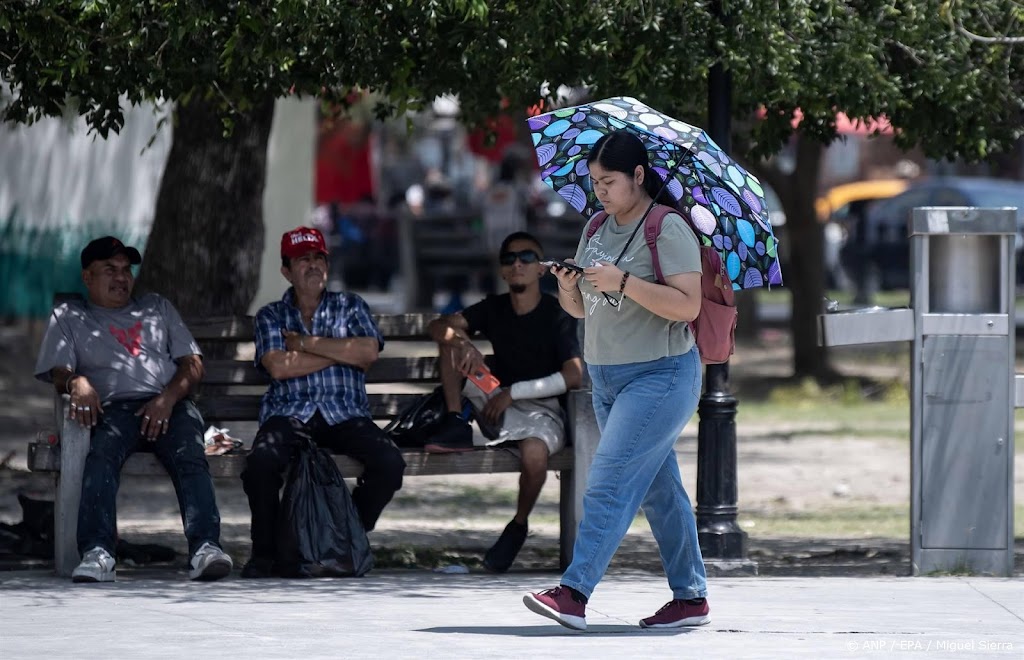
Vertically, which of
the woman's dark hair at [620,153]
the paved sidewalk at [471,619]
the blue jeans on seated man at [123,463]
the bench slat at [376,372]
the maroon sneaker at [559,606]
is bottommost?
the paved sidewalk at [471,619]

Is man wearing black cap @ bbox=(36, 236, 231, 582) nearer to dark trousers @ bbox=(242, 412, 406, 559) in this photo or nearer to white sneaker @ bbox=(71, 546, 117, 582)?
white sneaker @ bbox=(71, 546, 117, 582)

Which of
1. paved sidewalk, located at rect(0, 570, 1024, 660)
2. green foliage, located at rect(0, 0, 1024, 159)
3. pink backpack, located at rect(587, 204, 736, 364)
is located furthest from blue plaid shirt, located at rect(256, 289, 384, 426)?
pink backpack, located at rect(587, 204, 736, 364)

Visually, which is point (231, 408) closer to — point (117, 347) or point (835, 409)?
point (117, 347)

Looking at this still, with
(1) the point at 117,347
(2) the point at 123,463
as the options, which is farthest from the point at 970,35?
(2) the point at 123,463

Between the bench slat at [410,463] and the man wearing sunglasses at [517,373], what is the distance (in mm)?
49

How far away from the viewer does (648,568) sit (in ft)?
25.6

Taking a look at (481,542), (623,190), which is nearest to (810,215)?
(481,542)

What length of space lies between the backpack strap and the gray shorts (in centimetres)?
197

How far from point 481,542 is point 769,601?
2.45 meters

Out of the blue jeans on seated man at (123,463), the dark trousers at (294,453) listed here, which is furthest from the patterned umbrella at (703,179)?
the blue jeans on seated man at (123,463)

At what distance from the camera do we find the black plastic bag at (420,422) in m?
7.50

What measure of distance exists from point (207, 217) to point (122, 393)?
248 centimetres

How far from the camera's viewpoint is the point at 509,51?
6887 millimetres

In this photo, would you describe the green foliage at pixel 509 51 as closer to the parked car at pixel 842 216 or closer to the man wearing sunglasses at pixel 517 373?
the man wearing sunglasses at pixel 517 373
